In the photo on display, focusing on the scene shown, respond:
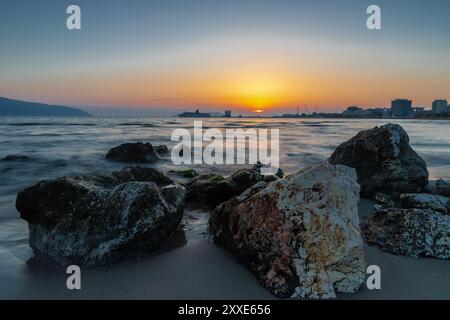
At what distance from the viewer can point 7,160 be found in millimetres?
12219

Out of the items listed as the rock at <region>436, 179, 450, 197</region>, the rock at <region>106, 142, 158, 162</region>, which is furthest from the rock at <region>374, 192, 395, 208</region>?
the rock at <region>106, 142, 158, 162</region>

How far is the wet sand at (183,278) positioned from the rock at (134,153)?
8627 mm

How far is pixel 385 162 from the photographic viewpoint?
730 centimetres

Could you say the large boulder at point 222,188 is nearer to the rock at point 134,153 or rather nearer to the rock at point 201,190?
the rock at point 201,190

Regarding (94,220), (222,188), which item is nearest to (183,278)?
(94,220)

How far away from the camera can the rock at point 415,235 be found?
13.6 feet

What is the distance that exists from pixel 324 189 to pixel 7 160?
1265 cm

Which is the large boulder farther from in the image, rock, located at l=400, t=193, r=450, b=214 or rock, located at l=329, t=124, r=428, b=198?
rock, located at l=400, t=193, r=450, b=214

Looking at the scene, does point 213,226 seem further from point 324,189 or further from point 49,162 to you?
point 49,162

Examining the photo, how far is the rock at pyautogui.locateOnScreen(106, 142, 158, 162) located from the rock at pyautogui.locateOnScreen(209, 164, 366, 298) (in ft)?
32.2

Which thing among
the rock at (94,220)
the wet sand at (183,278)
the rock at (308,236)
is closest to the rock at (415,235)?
the wet sand at (183,278)

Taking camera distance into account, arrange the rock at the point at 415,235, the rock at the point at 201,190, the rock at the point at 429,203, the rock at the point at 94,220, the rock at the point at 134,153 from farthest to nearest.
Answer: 1. the rock at the point at 134,153
2. the rock at the point at 201,190
3. the rock at the point at 429,203
4. the rock at the point at 415,235
5. the rock at the point at 94,220

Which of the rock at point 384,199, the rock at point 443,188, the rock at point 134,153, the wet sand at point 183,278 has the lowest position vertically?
the wet sand at point 183,278

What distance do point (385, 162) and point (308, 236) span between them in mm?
4815
